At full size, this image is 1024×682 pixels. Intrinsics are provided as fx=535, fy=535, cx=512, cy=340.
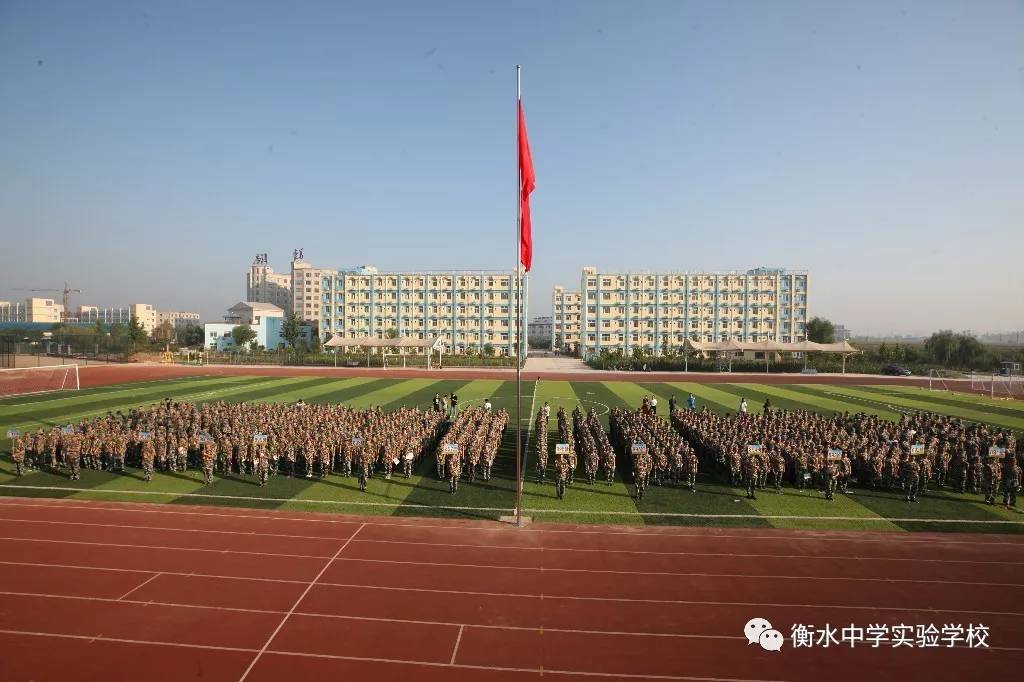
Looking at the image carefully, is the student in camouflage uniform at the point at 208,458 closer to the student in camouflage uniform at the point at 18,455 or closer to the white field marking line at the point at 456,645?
the student in camouflage uniform at the point at 18,455

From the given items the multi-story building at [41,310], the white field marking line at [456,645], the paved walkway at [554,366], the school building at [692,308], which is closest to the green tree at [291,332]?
the paved walkway at [554,366]

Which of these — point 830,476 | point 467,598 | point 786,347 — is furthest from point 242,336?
point 830,476

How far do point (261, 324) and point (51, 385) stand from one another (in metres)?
60.3

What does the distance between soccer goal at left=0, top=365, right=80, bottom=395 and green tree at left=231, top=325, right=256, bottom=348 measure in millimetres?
47154

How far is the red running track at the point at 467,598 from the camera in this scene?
7.41m

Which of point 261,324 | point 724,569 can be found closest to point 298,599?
point 724,569

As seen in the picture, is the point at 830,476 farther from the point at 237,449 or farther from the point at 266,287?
the point at 266,287

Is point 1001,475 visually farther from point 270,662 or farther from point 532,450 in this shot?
point 270,662

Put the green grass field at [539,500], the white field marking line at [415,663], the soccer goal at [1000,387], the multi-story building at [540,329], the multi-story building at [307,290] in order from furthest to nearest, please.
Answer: the multi-story building at [540,329]
the multi-story building at [307,290]
the soccer goal at [1000,387]
the green grass field at [539,500]
the white field marking line at [415,663]

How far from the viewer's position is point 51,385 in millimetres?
37812

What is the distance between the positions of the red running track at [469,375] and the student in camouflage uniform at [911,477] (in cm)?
3214

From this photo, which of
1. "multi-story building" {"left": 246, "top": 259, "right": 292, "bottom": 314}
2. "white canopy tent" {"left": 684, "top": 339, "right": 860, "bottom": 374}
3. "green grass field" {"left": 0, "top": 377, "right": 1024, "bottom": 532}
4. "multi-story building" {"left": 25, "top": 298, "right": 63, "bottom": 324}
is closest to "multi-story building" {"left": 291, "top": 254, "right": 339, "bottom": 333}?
"multi-story building" {"left": 246, "top": 259, "right": 292, "bottom": 314}

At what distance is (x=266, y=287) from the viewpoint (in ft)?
563

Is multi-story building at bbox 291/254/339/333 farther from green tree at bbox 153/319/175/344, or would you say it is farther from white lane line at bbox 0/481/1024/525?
white lane line at bbox 0/481/1024/525
